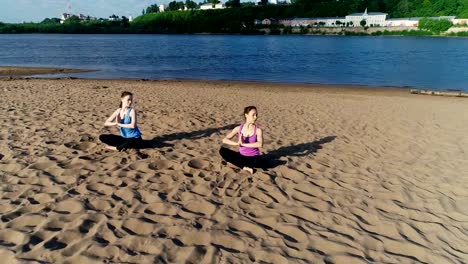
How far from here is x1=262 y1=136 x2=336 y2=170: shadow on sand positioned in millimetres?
7174

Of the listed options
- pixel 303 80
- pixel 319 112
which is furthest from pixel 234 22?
pixel 319 112

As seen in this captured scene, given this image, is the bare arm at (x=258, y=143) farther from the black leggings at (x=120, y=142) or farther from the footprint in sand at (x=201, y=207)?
the black leggings at (x=120, y=142)

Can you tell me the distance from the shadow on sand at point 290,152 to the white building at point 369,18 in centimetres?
17853

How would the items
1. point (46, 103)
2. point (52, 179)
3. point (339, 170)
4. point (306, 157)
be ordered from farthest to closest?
point (46, 103) < point (306, 157) < point (339, 170) < point (52, 179)

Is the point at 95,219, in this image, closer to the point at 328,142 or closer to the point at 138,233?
the point at 138,233

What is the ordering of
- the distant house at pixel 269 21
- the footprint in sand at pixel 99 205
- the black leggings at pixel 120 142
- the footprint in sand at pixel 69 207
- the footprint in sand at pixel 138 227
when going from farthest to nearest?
the distant house at pixel 269 21 < the black leggings at pixel 120 142 < the footprint in sand at pixel 99 205 < the footprint in sand at pixel 69 207 < the footprint in sand at pixel 138 227

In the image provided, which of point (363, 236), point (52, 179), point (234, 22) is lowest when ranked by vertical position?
point (363, 236)

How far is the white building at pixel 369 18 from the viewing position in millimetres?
167650

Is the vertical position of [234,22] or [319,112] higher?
[234,22]

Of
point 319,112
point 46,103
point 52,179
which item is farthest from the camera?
point 319,112

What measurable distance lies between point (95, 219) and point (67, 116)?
6634 mm

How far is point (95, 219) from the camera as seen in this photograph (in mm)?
4586

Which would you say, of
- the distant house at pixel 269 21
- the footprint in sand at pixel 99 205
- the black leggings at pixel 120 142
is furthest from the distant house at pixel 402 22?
the footprint in sand at pixel 99 205

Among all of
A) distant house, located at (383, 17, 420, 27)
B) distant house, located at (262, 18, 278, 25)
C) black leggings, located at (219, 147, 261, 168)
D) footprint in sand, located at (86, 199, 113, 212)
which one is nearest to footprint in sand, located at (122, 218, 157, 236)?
footprint in sand, located at (86, 199, 113, 212)
